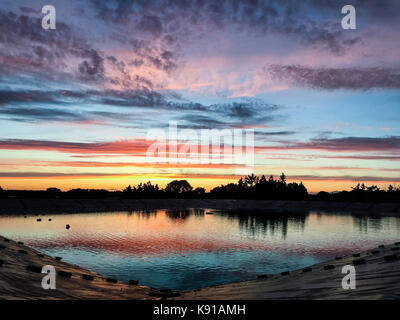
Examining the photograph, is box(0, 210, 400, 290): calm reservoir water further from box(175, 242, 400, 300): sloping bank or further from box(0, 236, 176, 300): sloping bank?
box(175, 242, 400, 300): sloping bank

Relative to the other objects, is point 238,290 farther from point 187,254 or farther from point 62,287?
point 187,254

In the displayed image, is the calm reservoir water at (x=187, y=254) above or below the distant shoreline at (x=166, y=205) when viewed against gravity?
above

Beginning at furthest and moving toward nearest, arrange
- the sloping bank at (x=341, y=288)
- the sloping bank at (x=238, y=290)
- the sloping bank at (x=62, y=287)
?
the sloping bank at (x=62, y=287) < the sloping bank at (x=238, y=290) < the sloping bank at (x=341, y=288)

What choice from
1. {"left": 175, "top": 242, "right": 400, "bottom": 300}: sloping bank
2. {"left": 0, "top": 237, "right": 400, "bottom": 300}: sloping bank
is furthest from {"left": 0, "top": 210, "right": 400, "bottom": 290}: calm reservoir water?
{"left": 175, "top": 242, "right": 400, "bottom": 300}: sloping bank

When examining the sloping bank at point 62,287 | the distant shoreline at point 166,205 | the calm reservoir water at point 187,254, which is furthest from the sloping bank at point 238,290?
the distant shoreline at point 166,205

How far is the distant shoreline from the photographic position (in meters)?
110

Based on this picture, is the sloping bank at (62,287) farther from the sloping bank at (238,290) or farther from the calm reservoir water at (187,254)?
the calm reservoir water at (187,254)

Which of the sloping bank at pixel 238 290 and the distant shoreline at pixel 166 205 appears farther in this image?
the distant shoreline at pixel 166 205

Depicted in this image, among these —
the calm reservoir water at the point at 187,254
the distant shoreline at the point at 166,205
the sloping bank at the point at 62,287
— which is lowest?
the distant shoreline at the point at 166,205

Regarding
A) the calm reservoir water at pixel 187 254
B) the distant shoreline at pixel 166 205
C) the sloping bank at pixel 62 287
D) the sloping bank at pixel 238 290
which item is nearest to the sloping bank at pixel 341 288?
the sloping bank at pixel 238 290

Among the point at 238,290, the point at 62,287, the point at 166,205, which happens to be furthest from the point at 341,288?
the point at 166,205

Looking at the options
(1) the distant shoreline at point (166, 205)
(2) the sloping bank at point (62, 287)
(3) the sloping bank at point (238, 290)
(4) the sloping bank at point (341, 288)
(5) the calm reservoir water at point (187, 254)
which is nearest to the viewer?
(4) the sloping bank at point (341, 288)

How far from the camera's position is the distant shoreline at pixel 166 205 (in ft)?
360
